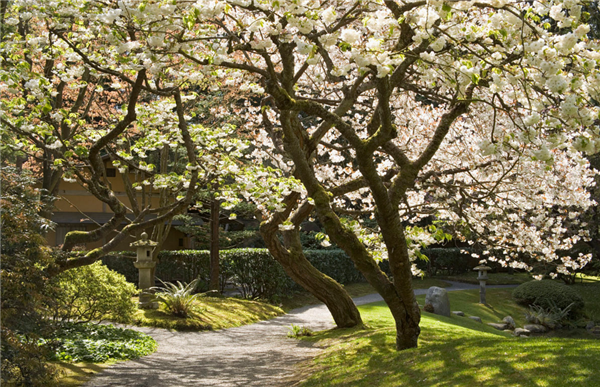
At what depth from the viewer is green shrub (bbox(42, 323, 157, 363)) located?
7.90m

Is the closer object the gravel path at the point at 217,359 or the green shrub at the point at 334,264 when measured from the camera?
the gravel path at the point at 217,359

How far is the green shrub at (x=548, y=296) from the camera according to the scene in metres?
18.3

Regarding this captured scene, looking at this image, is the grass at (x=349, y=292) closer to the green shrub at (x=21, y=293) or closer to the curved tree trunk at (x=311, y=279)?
the curved tree trunk at (x=311, y=279)

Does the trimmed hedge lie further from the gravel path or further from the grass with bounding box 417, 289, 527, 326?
the grass with bounding box 417, 289, 527, 326

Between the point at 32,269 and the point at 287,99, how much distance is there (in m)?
3.30

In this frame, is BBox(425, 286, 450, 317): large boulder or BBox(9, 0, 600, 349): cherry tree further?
BBox(425, 286, 450, 317): large boulder

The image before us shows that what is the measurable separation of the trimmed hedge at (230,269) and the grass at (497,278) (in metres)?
12.0

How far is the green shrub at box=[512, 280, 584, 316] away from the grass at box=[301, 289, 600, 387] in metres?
10.9

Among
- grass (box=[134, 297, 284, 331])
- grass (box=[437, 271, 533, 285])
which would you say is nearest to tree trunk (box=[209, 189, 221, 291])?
grass (box=[134, 297, 284, 331])

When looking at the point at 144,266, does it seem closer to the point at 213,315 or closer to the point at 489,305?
the point at 213,315

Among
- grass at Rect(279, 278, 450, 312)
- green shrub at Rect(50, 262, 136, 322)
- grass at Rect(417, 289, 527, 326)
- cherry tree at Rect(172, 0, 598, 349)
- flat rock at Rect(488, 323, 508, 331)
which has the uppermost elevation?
cherry tree at Rect(172, 0, 598, 349)

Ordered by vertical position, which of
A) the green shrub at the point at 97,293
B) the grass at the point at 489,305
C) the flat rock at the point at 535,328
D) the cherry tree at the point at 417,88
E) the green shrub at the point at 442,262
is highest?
the cherry tree at the point at 417,88

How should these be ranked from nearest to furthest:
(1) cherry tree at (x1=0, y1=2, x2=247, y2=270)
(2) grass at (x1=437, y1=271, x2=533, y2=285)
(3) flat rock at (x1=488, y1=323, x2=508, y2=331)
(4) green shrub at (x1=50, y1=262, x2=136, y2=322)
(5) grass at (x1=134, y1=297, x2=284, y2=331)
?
1. (1) cherry tree at (x1=0, y1=2, x2=247, y2=270)
2. (4) green shrub at (x1=50, y1=262, x2=136, y2=322)
3. (5) grass at (x1=134, y1=297, x2=284, y2=331)
4. (3) flat rock at (x1=488, y1=323, x2=508, y2=331)
5. (2) grass at (x1=437, y1=271, x2=533, y2=285)

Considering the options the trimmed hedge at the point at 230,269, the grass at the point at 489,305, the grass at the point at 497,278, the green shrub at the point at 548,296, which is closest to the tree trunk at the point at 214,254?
the trimmed hedge at the point at 230,269
